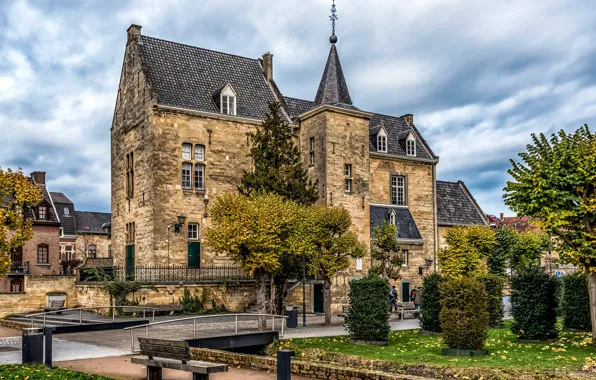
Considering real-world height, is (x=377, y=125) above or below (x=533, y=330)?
above

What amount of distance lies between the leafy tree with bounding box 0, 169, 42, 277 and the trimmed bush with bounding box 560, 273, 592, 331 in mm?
19191

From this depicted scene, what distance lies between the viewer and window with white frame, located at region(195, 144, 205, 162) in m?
34.2

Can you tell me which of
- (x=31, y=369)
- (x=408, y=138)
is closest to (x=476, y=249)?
(x=408, y=138)

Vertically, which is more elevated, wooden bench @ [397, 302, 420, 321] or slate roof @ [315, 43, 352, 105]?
slate roof @ [315, 43, 352, 105]

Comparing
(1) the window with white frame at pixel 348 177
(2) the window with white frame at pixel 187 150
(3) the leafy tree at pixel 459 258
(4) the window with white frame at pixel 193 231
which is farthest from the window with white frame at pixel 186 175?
(3) the leafy tree at pixel 459 258

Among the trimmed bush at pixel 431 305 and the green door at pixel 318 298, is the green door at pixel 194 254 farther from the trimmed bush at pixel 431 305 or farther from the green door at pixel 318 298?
the trimmed bush at pixel 431 305

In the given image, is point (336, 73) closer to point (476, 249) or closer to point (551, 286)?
point (476, 249)

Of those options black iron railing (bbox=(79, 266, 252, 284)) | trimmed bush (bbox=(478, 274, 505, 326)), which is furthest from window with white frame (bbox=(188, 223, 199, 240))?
trimmed bush (bbox=(478, 274, 505, 326))

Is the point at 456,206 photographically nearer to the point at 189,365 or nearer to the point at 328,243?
the point at 328,243

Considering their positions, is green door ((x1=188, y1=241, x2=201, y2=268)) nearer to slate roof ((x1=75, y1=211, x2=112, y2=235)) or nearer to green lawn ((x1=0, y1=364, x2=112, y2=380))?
green lawn ((x1=0, y1=364, x2=112, y2=380))

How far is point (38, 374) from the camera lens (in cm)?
1314

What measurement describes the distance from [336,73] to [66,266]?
29.5m

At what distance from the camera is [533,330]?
19422 mm

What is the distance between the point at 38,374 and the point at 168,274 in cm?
1821
